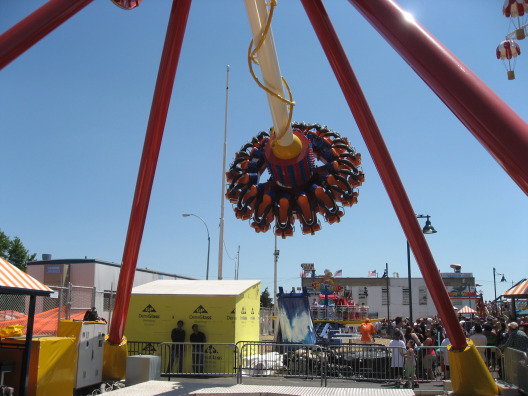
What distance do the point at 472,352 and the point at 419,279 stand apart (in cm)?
6452

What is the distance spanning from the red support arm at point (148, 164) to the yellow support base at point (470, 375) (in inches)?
270

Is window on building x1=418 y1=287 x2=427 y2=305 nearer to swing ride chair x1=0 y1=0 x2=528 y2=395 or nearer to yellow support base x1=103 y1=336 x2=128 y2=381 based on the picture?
swing ride chair x1=0 y1=0 x2=528 y2=395

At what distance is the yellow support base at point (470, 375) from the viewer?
910 centimetres

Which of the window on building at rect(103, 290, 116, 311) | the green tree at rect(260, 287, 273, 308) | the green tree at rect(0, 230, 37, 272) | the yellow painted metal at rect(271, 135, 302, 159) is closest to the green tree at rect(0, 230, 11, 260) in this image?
the green tree at rect(0, 230, 37, 272)

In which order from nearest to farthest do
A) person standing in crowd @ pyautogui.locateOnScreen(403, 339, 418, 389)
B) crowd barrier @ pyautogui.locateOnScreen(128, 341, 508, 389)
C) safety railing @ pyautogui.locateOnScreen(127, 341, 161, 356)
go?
person standing in crowd @ pyautogui.locateOnScreen(403, 339, 418, 389) → crowd barrier @ pyautogui.locateOnScreen(128, 341, 508, 389) → safety railing @ pyautogui.locateOnScreen(127, 341, 161, 356)

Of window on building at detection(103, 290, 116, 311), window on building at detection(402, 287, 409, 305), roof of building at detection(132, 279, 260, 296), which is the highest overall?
window on building at detection(402, 287, 409, 305)

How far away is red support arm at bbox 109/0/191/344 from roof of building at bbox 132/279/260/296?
3.98 metres

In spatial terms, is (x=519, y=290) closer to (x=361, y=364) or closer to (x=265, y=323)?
(x=361, y=364)

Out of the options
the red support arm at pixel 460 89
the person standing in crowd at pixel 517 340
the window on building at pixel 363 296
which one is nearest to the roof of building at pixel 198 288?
the person standing in crowd at pixel 517 340

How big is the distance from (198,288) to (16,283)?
803 cm

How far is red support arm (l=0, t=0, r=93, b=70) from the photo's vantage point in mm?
6875

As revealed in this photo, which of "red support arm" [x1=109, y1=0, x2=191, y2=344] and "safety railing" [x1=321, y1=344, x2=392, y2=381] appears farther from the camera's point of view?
"safety railing" [x1=321, y1=344, x2=392, y2=381]

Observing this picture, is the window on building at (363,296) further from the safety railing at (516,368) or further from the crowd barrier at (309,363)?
the safety railing at (516,368)

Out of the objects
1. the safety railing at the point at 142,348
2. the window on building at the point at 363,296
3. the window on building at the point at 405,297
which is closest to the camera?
the safety railing at the point at 142,348
